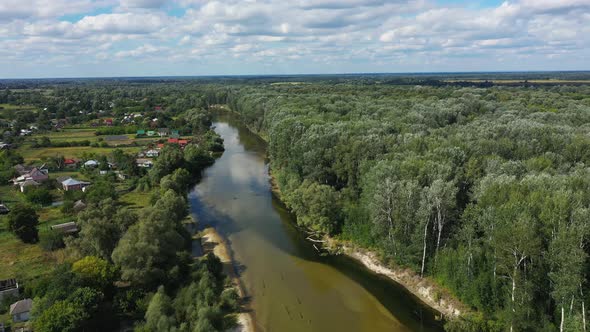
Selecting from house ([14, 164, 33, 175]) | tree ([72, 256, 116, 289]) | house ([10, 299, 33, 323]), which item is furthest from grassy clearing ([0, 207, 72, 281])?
house ([14, 164, 33, 175])

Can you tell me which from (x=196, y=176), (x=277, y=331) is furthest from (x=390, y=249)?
(x=196, y=176)

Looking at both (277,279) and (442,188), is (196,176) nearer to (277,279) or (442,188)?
(277,279)

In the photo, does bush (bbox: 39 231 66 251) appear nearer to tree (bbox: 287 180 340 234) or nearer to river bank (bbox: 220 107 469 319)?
tree (bbox: 287 180 340 234)

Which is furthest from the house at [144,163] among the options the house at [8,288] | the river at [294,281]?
the house at [8,288]

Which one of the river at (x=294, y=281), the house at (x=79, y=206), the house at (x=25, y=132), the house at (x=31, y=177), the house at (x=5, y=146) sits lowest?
A: the river at (x=294, y=281)

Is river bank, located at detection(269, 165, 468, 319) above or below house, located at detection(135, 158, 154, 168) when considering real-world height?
below

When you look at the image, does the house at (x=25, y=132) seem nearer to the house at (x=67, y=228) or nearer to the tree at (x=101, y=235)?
the house at (x=67, y=228)
